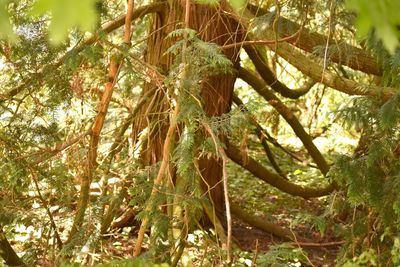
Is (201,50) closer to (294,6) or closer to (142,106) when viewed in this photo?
(294,6)

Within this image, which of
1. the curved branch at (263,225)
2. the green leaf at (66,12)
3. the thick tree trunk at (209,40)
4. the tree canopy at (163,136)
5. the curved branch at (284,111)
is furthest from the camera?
the curved branch at (263,225)

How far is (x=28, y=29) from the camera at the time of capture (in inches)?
142

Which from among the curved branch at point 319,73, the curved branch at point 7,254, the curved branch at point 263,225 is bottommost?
the curved branch at point 7,254

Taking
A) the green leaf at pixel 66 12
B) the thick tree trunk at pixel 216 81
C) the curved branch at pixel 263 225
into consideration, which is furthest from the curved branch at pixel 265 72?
the green leaf at pixel 66 12

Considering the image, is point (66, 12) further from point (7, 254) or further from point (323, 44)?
point (323, 44)

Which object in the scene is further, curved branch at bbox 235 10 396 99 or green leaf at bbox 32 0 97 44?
curved branch at bbox 235 10 396 99

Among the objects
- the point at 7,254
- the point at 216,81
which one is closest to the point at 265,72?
the point at 216,81

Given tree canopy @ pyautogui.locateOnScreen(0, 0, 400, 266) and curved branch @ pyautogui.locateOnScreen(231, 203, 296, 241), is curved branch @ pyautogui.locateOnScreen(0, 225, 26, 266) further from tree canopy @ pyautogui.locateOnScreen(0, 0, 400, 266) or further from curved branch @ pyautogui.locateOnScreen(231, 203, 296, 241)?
curved branch @ pyautogui.locateOnScreen(231, 203, 296, 241)

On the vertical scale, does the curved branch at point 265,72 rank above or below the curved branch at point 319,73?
above

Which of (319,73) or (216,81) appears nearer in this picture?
(319,73)

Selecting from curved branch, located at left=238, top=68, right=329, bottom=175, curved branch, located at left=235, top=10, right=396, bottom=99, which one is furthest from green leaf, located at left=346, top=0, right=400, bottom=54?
curved branch, located at left=238, top=68, right=329, bottom=175

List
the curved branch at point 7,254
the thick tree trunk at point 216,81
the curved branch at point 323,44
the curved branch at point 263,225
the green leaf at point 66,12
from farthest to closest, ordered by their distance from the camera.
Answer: the curved branch at point 263,225, the thick tree trunk at point 216,81, the curved branch at point 323,44, the curved branch at point 7,254, the green leaf at point 66,12

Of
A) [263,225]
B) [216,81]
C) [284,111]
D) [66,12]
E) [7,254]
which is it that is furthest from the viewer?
[263,225]

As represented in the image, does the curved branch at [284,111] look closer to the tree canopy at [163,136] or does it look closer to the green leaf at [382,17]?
the tree canopy at [163,136]
